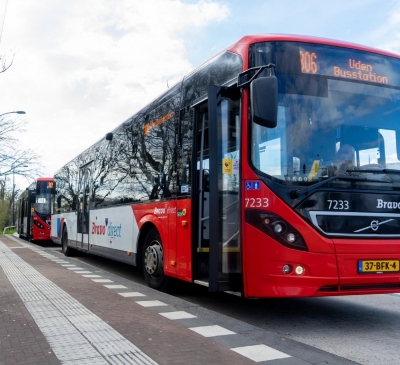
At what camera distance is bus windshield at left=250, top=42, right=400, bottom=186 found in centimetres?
569

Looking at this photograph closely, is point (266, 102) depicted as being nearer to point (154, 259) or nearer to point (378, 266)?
point (378, 266)

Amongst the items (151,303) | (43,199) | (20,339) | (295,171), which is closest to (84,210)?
(151,303)

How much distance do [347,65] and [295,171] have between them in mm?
1632

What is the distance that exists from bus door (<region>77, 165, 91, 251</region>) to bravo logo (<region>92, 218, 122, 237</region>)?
0.98 m

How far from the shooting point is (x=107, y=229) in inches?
441

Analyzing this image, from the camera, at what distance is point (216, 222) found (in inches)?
234

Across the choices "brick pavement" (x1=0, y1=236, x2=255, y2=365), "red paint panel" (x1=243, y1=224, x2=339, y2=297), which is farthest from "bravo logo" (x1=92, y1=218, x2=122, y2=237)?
"red paint panel" (x1=243, y1=224, x2=339, y2=297)

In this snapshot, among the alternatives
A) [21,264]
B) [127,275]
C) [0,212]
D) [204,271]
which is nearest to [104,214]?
[127,275]

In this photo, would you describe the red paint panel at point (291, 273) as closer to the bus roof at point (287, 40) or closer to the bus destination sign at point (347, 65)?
the bus destination sign at point (347, 65)

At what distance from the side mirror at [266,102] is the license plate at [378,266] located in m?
1.92

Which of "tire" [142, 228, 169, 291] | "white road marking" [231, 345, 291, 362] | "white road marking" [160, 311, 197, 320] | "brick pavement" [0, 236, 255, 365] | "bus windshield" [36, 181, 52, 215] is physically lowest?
"white road marking" [231, 345, 291, 362]

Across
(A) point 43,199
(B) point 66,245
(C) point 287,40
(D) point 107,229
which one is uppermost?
(C) point 287,40

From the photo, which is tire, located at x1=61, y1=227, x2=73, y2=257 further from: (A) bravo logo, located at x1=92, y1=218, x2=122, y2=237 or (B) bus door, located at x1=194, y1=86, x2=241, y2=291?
(B) bus door, located at x1=194, y1=86, x2=241, y2=291

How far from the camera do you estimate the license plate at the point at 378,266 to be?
561cm
